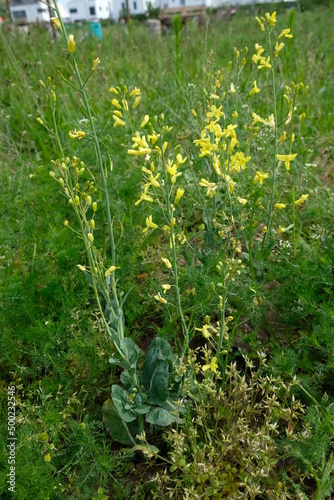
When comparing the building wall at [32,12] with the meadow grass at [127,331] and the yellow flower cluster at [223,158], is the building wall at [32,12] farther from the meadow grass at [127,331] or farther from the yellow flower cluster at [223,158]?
the yellow flower cluster at [223,158]

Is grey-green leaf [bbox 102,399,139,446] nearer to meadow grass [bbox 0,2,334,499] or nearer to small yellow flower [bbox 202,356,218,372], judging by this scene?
meadow grass [bbox 0,2,334,499]

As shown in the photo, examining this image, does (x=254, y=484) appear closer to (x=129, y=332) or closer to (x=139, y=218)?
(x=129, y=332)

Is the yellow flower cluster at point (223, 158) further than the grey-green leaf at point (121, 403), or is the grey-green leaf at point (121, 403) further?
the yellow flower cluster at point (223, 158)

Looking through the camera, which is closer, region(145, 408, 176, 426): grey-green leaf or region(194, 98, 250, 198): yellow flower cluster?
region(145, 408, 176, 426): grey-green leaf

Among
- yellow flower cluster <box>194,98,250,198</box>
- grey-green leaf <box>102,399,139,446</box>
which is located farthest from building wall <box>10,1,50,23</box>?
grey-green leaf <box>102,399,139,446</box>

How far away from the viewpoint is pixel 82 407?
5.13 feet

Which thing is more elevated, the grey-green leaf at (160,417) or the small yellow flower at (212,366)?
the small yellow flower at (212,366)

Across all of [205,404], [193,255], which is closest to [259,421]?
[205,404]

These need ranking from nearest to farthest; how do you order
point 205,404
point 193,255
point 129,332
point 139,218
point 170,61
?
point 205,404 < point 129,332 < point 193,255 < point 139,218 < point 170,61

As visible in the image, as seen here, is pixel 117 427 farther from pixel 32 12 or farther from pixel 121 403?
pixel 32 12

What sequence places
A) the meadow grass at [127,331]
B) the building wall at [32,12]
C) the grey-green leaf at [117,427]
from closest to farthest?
the meadow grass at [127,331]
the grey-green leaf at [117,427]
the building wall at [32,12]

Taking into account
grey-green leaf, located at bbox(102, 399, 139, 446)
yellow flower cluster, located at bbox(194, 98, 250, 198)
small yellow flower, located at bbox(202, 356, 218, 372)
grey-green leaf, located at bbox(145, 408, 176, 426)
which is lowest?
grey-green leaf, located at bbox(102, 399, 139, 446)

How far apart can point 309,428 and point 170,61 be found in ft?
13.4

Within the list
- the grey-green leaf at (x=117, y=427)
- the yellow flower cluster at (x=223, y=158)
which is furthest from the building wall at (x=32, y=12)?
the grey-green leaf at (x=117, y=427)
